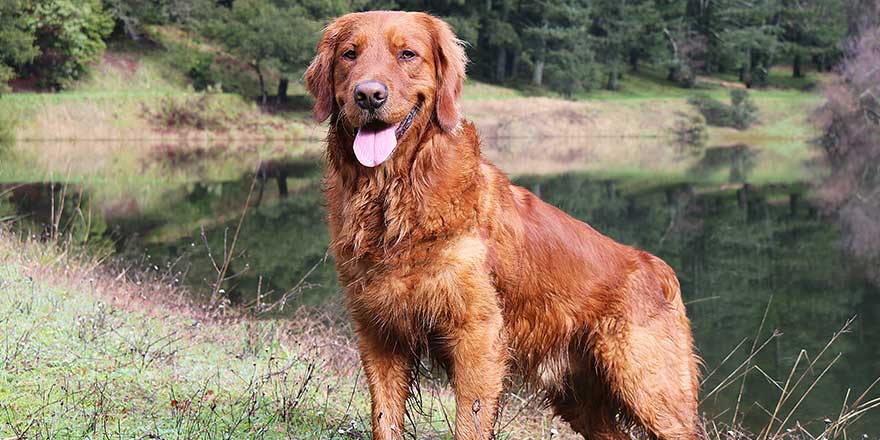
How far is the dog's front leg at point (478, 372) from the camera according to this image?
3.74 meters

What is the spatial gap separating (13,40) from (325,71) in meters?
41.7

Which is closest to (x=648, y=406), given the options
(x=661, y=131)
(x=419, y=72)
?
(x=419, y=72)

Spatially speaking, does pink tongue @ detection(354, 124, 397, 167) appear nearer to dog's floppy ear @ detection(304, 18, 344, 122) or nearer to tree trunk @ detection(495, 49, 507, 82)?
dog's floppy ear @ detection(304, 18, 344, 122)

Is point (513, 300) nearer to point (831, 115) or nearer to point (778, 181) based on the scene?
point (778, 181)

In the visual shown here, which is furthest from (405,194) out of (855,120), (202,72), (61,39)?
(855,120)

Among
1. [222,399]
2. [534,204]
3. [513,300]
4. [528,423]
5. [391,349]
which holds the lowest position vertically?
[528,423]

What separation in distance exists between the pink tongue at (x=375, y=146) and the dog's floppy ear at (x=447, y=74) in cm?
27

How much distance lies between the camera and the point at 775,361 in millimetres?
10258

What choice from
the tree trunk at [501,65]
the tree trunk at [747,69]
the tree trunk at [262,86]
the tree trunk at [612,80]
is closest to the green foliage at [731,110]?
the tree trunk at [612,80]

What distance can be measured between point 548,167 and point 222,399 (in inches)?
1065

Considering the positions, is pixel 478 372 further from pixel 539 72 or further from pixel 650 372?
pixel 539 72

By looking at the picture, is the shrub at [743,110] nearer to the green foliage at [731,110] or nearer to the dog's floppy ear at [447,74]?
the green foliage at [731,110]

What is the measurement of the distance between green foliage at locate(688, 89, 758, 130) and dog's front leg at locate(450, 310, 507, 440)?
51.6 meters

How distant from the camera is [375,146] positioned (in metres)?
3.63
